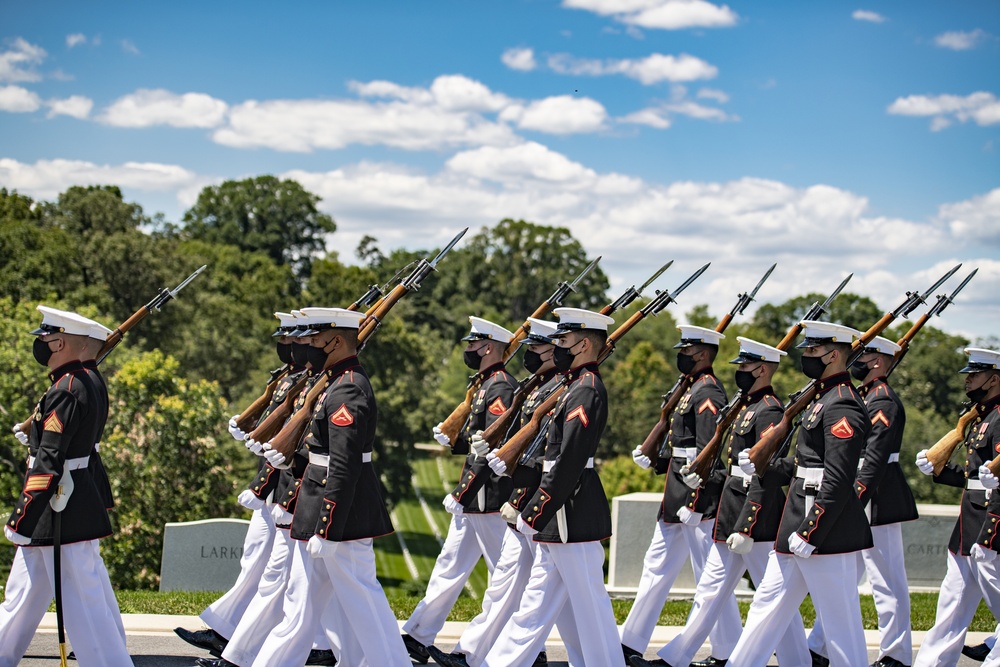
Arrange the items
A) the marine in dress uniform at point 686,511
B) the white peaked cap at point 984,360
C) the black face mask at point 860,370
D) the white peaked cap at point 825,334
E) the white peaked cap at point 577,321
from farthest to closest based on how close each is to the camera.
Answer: the black face mask at point 860,370 < the white peaked cap at point 984,360 < the marine in dress uniform at point 686,511 < the white peaked cap at point 577,321 < the white peaked cap at point 825,334

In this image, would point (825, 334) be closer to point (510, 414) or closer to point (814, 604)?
point (814, 604)

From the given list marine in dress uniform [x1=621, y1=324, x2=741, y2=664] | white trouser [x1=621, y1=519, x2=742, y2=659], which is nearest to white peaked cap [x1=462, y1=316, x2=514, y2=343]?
marine in dress uniform [x1=621, y1=324, x2=741, y2=664]

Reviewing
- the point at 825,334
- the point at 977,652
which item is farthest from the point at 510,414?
the point at 977,652

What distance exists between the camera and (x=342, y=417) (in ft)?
20.1

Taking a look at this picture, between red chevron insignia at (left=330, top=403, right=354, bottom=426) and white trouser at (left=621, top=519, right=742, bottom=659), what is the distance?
2.47m

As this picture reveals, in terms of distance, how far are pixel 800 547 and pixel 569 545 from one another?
3.98 ft

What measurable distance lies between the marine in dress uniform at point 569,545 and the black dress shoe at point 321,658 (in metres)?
1.14

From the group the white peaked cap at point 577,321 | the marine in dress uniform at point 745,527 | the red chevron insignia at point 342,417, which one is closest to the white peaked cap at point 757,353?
the marine in dress uniform at point 745,527

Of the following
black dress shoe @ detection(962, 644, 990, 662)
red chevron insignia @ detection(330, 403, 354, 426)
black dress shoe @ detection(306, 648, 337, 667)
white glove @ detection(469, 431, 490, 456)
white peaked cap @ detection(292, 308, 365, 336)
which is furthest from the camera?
black dress shoe @ detection(962, 644, 990, 662)

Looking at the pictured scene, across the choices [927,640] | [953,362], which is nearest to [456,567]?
[927,640]

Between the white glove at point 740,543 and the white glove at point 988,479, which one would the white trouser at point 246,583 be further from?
the white glove at point 988,479

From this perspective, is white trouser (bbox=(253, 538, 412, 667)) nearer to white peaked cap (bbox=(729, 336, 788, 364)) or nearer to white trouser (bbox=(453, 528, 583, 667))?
white trouser (bbox=(453, 528, 583, 667))

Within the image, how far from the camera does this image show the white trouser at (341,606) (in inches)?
240

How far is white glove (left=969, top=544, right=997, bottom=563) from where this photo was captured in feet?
23.9
